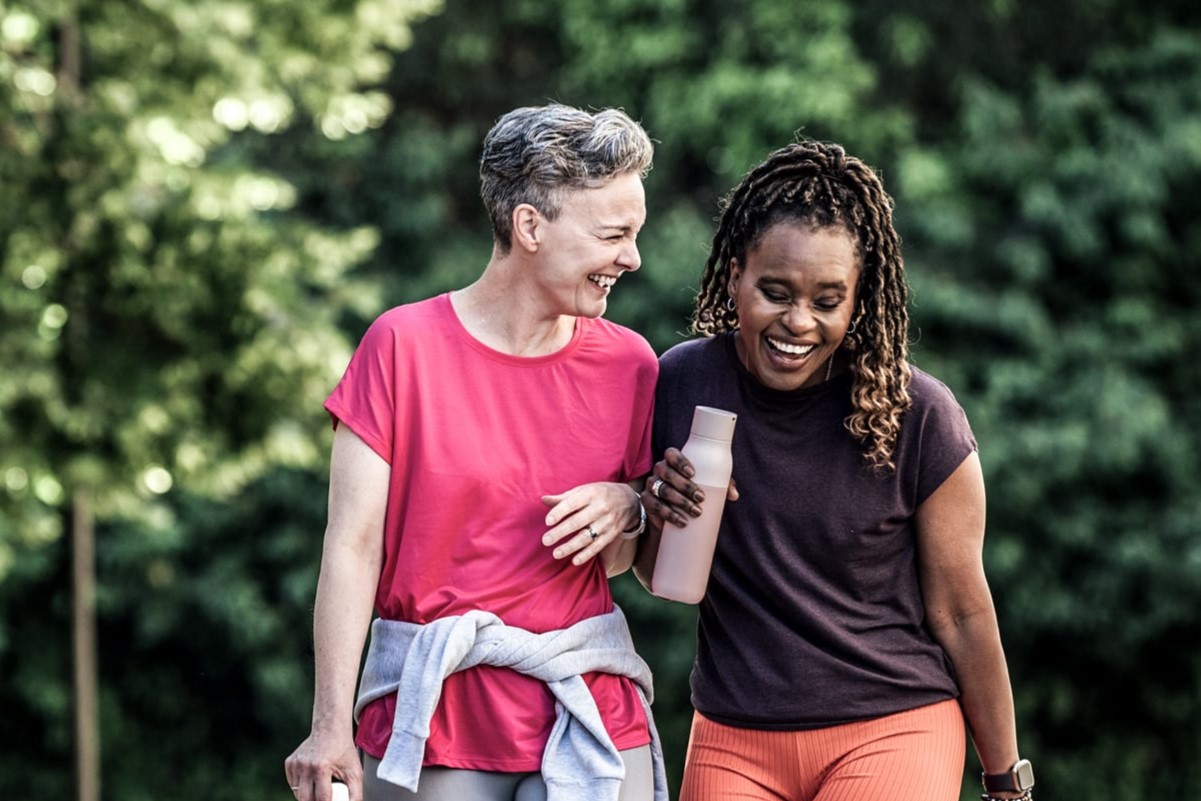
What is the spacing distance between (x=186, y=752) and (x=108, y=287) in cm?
551

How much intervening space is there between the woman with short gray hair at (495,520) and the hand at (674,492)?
2.4 inches

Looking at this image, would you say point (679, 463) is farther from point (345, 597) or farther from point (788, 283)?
point (345, 597)

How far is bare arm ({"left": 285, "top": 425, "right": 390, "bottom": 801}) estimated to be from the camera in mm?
2600

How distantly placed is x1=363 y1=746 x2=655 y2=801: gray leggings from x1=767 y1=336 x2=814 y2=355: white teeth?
0.70 metres

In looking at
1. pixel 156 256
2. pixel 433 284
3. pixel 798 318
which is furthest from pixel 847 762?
pixel 433 284

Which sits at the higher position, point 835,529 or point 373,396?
point 373,396

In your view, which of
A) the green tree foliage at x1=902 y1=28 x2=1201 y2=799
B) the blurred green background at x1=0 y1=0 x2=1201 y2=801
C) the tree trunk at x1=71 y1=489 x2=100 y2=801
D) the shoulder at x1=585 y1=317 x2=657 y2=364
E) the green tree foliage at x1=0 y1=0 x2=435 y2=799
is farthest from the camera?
the green tree foliage at x1=902 y1=28 x2=1201 y2=799

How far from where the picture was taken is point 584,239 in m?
2.69

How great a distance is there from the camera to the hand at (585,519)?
8.61ft

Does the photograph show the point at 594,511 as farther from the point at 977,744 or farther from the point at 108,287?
the point at 108,287

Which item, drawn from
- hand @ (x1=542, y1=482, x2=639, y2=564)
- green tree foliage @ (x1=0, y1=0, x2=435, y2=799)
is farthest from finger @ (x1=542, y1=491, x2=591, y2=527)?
green tree foliage @ (x1=0, y1=0, x2=435, y2=799)

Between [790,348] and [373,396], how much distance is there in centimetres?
66

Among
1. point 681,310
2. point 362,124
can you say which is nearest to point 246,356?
point 362,124

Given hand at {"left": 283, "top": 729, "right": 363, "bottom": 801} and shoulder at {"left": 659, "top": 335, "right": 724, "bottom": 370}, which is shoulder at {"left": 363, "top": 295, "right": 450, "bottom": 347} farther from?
hand at {"left": 283, "top": 729, "right": 363, "bottom": 801}
